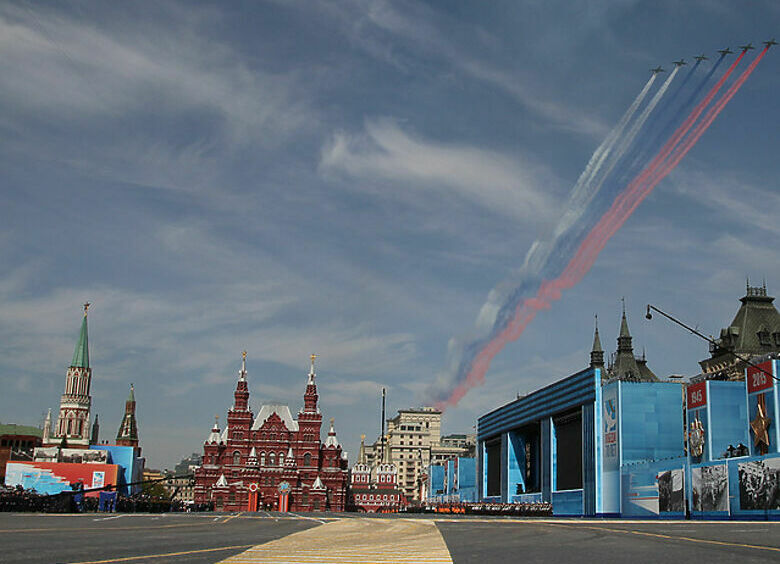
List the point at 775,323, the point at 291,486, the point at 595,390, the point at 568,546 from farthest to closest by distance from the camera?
the point at 291,486 → the point at 775,323 → the point at 595,390 → the point at 568,546

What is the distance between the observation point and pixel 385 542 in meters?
20.8

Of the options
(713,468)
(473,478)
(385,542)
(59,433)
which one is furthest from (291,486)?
(385,542)

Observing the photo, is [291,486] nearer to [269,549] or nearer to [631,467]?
[631,467]

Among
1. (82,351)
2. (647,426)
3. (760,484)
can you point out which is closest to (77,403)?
(82,351)

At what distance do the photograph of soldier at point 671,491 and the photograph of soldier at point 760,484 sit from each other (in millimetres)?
10145

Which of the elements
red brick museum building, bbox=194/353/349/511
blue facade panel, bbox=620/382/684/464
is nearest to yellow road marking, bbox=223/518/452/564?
blue facade panel, bbox=620/382/684/464

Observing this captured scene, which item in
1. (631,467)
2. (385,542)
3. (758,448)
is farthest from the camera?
(631,467)

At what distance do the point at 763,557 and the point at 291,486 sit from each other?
148 meters

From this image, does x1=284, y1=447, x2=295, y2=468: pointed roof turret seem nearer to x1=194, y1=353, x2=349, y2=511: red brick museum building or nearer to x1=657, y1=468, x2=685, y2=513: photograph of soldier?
x1=194, y1=353, x2=349, y2=511: red brick museum building

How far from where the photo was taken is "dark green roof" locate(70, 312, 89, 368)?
648 ft

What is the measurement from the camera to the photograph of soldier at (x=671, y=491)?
277 ft

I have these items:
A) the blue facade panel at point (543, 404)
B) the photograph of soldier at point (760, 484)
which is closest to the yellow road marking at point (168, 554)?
the photograph of soldier at point (760, 484)

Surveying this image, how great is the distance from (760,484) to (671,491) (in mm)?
15465

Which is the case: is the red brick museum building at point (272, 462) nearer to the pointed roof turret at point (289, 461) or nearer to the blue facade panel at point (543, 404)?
the pointed roof turret at point (289, 461)
